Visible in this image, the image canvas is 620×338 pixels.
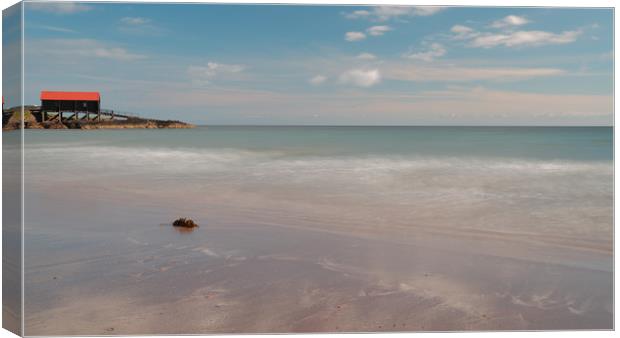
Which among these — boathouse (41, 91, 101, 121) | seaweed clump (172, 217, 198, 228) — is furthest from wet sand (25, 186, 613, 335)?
boathouse (41, 91, 101, 121)

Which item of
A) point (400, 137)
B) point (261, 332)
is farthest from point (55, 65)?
point (400, 137)

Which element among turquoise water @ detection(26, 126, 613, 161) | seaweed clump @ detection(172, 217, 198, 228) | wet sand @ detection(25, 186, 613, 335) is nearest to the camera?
wet sand @ detection(25, 186, 613, 335)

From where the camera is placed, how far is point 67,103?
4.66m

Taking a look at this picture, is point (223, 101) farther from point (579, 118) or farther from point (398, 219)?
point (579, 118)

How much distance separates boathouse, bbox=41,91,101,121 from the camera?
438 cm

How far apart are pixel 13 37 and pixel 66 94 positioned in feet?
3.73

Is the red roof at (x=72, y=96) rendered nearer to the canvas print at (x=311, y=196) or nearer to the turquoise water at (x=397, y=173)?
the canvas print at (x=311, y=196)

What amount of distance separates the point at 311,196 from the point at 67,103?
2.44 m

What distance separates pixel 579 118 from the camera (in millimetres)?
4215

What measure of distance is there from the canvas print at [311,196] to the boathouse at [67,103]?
0.03 meters

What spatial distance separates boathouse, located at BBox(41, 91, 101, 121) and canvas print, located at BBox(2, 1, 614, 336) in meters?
0.03

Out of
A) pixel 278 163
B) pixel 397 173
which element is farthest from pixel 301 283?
pixel 278 163

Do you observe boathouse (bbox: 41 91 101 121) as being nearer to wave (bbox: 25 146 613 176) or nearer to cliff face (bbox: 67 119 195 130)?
cliff face (bbox: 67 119 195 130)

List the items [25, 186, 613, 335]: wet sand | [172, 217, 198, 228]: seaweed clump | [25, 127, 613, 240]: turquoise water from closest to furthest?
[25, 186, 613, 335]: wet sand, [172, 217, 198, 228]: seaweed clump, [25, 127, 613, 240]: turquoise water
